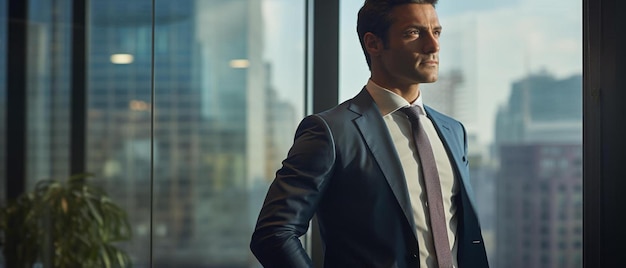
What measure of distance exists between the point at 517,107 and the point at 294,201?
46.4 inches

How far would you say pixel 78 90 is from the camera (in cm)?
345

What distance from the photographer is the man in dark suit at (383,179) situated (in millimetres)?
1712

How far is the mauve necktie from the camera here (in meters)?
1.73

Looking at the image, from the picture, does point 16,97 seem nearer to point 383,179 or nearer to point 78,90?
point 78,90

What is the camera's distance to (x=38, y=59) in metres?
3.46

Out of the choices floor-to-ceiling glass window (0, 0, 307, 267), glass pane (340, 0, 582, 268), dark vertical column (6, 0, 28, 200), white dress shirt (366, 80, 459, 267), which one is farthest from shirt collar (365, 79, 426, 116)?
dark vertical column (6, 0, 28, 200)

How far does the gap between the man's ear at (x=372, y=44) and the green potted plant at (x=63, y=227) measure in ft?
5.76

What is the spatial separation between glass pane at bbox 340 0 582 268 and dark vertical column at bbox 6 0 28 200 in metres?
1.41

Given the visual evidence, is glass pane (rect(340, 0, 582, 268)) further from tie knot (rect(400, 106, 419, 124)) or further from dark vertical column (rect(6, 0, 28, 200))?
dark vertical column (rect(6, 0, 28, 200))

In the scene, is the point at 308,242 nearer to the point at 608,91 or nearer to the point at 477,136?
the point at 477,136

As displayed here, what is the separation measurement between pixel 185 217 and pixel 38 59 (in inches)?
34.0

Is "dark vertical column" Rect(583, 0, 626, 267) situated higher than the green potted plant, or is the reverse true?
"dark vertical column" Rect(583, 0, 626, 267)

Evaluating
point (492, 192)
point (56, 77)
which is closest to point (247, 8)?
point (56, 77)

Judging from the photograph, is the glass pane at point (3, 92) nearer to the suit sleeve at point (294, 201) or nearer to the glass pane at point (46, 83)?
the glass pane at point (46, 83)
